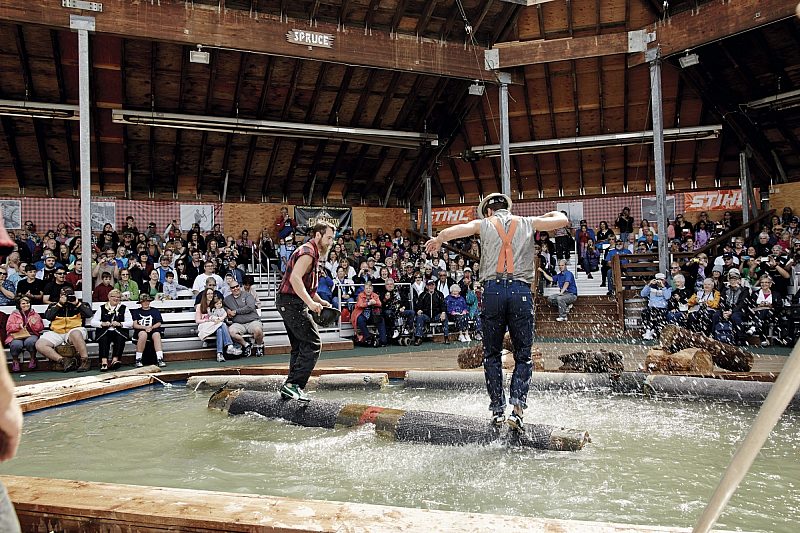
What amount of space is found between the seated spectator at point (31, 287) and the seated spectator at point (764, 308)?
1220 centimetres

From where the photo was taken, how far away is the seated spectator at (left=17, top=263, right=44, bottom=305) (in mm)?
10359

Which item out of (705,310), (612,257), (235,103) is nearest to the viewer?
(705,310)

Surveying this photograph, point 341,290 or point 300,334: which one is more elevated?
point 341,290

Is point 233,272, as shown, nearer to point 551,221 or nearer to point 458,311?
point 458,311

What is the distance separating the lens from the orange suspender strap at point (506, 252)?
15.3 ft

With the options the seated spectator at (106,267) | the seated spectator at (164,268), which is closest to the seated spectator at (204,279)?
the seated spectator at (164,268)

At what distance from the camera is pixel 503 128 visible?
14.7 m

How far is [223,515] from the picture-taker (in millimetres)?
2438

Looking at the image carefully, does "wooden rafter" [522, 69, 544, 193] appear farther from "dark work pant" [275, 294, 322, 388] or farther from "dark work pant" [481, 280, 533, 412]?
"dark work pant" [481, 280, 533, 412]

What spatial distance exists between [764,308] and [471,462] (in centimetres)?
857

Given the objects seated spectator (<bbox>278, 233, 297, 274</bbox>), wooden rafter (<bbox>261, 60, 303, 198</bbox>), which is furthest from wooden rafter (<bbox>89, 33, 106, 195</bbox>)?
seated spectator (<bbox>278, 233, 297, 274</bbox>)

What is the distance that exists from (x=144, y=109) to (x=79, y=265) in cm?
563

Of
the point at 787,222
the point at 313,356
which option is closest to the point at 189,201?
the point at 313,356

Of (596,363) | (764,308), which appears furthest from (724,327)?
(596,363)
